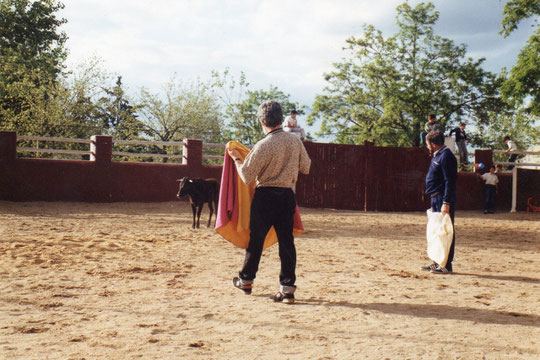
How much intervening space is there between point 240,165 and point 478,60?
3528 centimetres

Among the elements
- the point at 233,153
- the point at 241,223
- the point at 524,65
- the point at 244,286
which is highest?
the point at 524,65

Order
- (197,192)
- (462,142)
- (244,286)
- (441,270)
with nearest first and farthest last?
(244,286), (441,270), (197,192), (462,142)

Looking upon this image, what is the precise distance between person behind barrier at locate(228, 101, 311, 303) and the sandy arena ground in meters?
0.42

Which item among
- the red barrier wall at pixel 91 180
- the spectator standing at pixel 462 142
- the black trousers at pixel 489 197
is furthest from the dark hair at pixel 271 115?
the spectator standing at pixel 462 142

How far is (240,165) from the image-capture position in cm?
516

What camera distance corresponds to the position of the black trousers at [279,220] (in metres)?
5.08

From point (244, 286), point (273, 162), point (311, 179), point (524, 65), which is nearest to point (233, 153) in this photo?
point (273, 162)

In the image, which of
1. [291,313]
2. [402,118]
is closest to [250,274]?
[291,313]

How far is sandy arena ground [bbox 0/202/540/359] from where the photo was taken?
149 inches

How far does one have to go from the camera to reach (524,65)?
21125 millimetres

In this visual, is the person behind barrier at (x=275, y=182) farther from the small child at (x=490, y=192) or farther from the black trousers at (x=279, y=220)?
the small child at (x=490, y=192)

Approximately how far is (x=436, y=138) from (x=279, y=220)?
2.75 meters

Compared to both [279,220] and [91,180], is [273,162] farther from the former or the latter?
[91,180]

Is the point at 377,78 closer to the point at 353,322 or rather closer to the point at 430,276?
the point at 430,276
